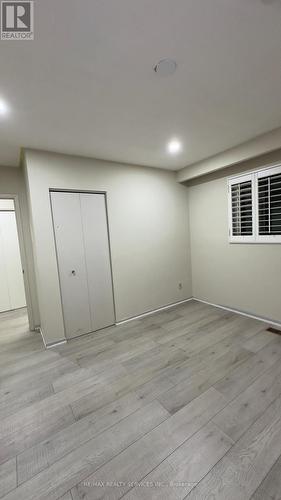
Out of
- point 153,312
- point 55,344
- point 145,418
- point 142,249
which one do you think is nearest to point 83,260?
point 142,249

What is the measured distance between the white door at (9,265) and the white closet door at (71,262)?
2.24 metres

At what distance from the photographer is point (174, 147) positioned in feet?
9.34

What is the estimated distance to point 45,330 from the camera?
2.74 metres

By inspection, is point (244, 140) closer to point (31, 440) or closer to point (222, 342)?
point (222, 342)

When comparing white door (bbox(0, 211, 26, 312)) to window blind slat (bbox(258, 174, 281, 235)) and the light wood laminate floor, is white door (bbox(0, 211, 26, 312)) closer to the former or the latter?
the light wood laminate floor

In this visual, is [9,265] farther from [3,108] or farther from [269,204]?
[269,204]

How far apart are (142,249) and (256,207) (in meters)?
1.90

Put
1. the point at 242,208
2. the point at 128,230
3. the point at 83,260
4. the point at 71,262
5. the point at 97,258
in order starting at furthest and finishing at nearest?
the point at 128,230 → the point at 242,208 → the point at 97,258 → the point at 83,260 → the point at 71,262

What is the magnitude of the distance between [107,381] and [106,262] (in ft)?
5.43

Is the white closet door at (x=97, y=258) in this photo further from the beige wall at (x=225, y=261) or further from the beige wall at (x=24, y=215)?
the beige wall at (x=225, y=261)

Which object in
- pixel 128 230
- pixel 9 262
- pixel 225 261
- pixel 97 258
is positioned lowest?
pixel 225 261

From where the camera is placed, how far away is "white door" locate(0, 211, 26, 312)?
431 cm

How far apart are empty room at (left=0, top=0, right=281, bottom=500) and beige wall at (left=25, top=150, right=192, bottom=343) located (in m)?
0.03

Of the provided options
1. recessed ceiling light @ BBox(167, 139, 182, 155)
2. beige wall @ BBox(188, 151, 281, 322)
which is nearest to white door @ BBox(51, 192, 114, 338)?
recessed ceiling light @ BBox(167, 139, 182, 155)
